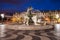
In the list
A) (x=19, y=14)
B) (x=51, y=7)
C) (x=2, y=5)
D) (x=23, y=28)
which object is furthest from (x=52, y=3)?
(x=23, y=28)

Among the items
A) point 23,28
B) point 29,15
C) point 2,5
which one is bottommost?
point 23,28

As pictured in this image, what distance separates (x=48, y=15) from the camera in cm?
1196

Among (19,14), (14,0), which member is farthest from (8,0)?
(19,14)

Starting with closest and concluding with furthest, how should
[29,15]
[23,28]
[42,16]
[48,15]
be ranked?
[23,28] < [29,15] < [42,16] < [48,15]

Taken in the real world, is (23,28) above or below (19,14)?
below

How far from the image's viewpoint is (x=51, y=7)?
10438mm

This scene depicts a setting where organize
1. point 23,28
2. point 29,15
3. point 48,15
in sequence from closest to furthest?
point 23,28, point 29,15, point 48,15

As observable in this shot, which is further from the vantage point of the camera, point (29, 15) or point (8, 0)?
point (8, 0)

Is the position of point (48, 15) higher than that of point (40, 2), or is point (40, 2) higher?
point (40, 2)

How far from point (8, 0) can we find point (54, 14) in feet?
11.9

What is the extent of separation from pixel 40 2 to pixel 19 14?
177cm

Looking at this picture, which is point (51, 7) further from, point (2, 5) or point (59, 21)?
point (2, 5)

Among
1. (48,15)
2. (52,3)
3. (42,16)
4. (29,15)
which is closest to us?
(29,15)

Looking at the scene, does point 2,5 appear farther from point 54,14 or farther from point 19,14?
point 54,14
